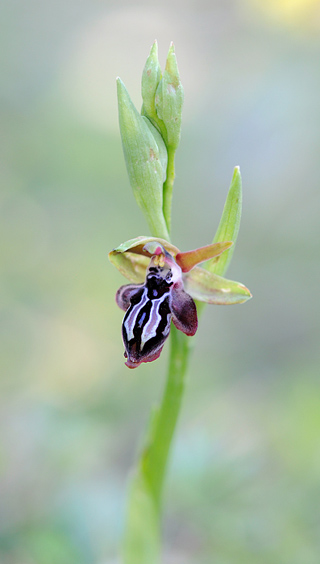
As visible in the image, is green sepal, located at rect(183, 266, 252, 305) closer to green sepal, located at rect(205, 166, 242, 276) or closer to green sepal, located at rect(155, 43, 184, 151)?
green sepal, located at rect(205, 166, 242, 276)

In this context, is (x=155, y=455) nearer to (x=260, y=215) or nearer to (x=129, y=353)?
(x=129, y=353)

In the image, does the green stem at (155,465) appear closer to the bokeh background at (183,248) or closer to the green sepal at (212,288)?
the green sepal at (212,288)

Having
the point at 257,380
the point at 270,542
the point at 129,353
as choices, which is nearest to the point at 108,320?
the point at 257,380

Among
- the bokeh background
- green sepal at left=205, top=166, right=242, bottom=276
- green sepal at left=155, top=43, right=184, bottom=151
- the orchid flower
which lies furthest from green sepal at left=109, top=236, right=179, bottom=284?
the bokeh background

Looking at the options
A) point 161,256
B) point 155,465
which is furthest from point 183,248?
point 161,256

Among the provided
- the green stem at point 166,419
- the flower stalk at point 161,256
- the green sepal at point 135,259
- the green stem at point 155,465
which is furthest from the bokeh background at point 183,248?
the green sepal at point 135,259

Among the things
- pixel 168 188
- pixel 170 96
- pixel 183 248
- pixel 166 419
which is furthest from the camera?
pixel 183 248

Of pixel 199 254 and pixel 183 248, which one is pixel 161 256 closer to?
pixel 199 254
